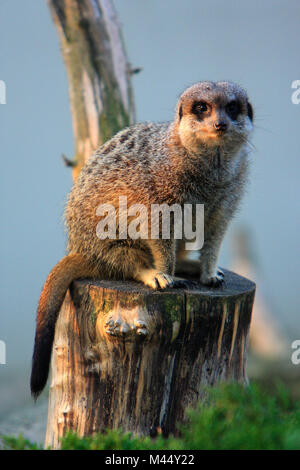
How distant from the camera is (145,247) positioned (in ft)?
9.75

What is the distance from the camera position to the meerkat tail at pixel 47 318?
2.65 metres

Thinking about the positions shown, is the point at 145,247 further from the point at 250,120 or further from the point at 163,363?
the point at 250,120

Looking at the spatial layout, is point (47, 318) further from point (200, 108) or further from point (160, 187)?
point (200, 108)

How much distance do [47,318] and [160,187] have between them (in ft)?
3.07

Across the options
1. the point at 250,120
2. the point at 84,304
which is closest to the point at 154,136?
the point at 250,120

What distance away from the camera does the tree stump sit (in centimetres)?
250

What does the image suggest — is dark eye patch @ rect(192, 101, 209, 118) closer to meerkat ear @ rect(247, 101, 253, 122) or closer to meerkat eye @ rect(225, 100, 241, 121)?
meerkat eye @ rect(225, 100, 241, 121)

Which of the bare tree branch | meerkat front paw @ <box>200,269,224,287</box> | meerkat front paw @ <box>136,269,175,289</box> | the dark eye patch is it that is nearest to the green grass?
A: meerkat front paw @ <box>136,269,175,289</box>

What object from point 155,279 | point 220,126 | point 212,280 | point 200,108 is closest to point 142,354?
point 155,279

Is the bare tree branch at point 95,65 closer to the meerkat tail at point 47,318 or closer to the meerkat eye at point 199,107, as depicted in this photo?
the meerkat eye at point 199,107

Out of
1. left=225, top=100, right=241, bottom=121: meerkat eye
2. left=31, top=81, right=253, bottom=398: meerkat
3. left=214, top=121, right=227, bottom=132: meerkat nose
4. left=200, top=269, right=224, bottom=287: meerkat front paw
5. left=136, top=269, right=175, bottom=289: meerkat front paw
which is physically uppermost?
left=225, top=100, right=241, bottom=121: meerkat eye

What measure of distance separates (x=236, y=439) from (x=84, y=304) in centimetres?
116

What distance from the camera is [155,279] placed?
272cm
